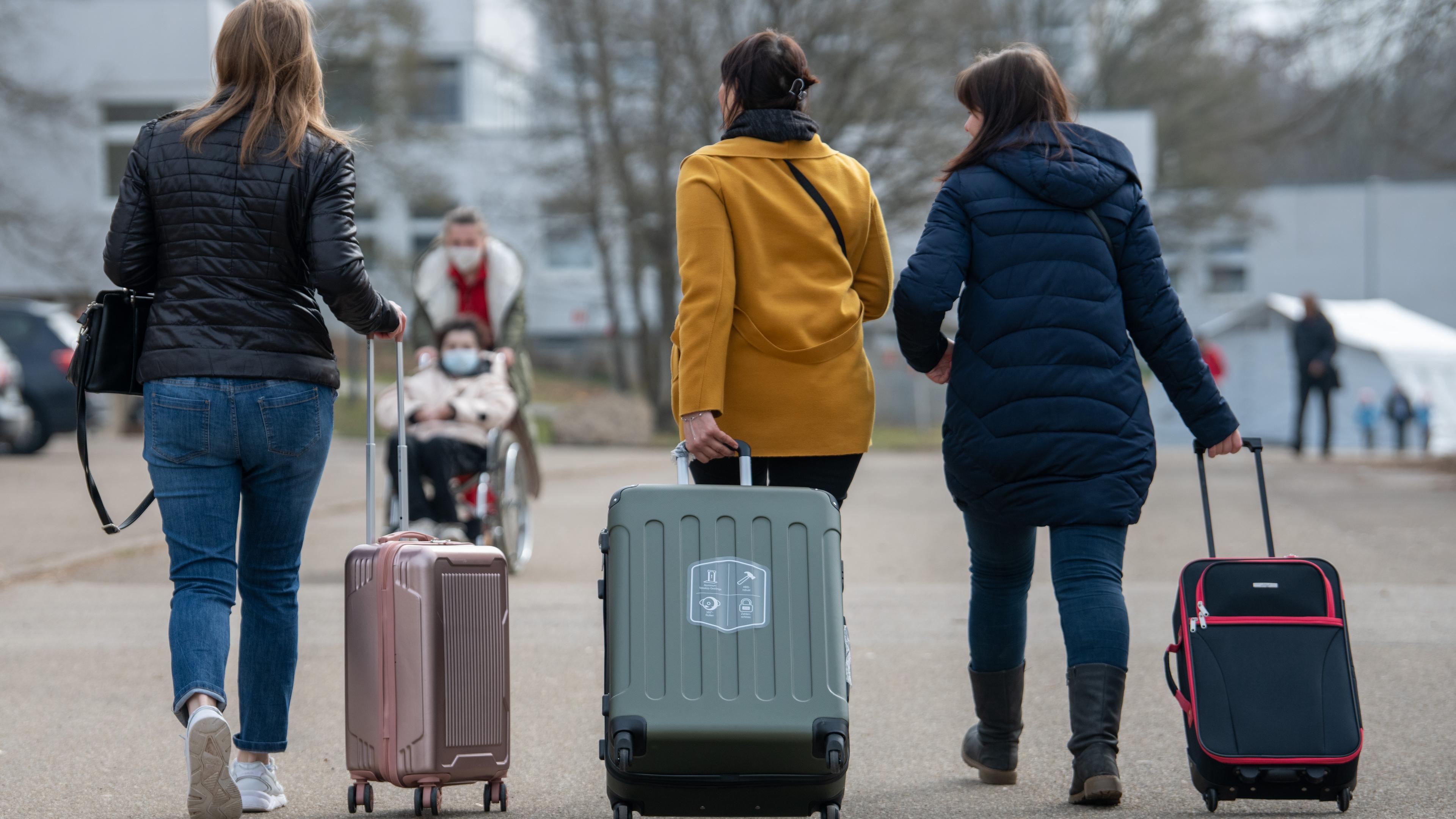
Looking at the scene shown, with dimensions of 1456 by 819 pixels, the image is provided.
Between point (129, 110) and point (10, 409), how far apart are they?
62.4ft

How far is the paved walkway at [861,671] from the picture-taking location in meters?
4.06

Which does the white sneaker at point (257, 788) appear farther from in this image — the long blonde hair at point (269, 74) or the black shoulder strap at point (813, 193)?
the black shoulder strap at point (813, 193)

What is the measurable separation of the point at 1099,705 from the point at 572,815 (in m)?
1.29

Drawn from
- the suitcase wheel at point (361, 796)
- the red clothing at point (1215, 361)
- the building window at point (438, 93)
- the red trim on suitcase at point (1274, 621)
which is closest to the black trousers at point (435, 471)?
the suitcase wheel at point (361, 796)

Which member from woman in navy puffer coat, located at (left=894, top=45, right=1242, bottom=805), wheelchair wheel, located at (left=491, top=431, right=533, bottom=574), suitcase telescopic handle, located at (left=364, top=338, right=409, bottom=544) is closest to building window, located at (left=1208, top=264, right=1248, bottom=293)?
wheelchair wheel, located at (left=491, top=431, right=533, bottom=574)

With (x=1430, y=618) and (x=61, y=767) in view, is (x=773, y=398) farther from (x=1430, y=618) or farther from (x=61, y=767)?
(x=1430, y=618)

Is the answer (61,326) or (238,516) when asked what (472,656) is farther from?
(61,326)

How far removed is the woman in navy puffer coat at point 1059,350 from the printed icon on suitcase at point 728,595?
79 centimetres

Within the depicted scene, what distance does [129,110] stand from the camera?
32844mm

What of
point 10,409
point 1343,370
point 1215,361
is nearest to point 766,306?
point 10,409

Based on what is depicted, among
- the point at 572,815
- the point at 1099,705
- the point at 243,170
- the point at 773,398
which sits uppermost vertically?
the point at 243,170

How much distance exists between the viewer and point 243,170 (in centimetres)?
369

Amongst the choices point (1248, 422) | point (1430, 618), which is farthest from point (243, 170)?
point (1248, 422)

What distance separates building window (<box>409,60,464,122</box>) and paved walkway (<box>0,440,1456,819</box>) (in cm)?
1978
